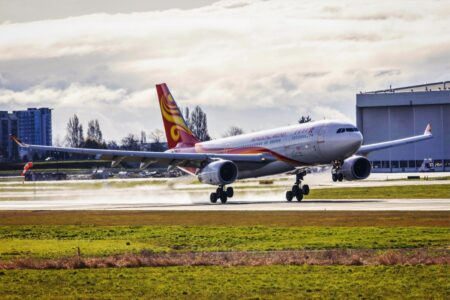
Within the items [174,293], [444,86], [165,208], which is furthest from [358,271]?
[444,86]

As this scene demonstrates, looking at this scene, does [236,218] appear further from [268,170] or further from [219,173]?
[268,170]

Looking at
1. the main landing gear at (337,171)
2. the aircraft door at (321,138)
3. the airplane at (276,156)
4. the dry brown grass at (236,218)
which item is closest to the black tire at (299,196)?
the airplane at (276,156)

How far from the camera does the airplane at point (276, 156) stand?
2628 inches

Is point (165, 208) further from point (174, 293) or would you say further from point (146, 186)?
point (174, 293)

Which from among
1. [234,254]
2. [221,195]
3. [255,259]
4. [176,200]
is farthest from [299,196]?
[255,259]

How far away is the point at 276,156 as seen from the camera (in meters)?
71.4

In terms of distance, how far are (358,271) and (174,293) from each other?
6.69 m

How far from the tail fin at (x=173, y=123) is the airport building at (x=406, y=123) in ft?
315

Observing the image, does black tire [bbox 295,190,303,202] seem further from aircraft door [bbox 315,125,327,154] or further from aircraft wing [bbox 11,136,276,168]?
aircraft door [bbox 315,125,327,154]

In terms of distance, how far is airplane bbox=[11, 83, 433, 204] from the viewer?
66.8 metres

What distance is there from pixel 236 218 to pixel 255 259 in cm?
2085

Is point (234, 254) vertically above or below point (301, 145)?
below

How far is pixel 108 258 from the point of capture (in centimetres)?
3344

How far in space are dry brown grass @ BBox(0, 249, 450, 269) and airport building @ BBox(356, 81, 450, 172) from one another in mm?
147665
